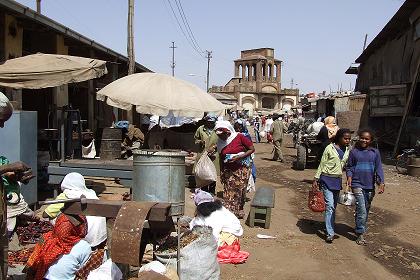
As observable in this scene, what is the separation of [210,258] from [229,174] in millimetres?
3209

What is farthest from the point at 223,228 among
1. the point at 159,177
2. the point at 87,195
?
the point at 87,195

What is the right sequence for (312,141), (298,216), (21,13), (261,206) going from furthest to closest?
(312,141), (298,216), (21,13), (261,206)

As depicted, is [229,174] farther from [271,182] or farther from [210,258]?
[271,182]

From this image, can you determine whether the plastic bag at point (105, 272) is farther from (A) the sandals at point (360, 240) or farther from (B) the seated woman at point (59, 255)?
(A) the sandals at point (360, 240)

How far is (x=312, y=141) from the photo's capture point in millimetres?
14789

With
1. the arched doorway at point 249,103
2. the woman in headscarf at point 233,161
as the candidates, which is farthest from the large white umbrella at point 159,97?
the arched doorway at point 249,103

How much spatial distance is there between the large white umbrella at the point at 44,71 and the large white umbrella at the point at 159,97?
578mm

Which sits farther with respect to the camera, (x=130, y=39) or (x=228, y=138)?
(x=130, y=39)

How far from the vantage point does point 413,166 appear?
43.3 feet

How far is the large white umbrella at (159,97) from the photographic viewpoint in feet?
26.3

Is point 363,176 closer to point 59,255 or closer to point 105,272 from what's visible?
point 105,272

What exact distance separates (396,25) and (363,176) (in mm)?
14757

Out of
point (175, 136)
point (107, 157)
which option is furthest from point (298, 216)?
point (175, 136)

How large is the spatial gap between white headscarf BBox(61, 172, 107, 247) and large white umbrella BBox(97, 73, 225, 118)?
10.1ft
